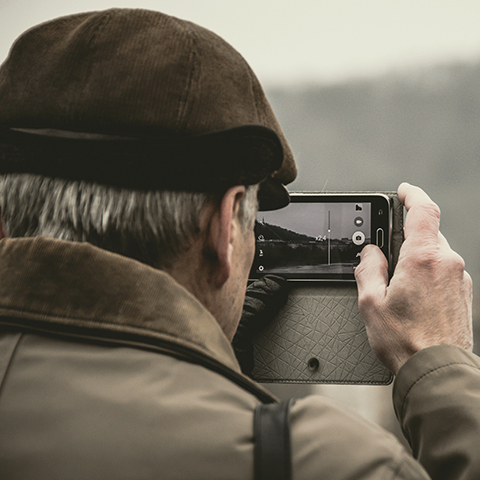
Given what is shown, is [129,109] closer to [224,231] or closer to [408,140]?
[224,231]

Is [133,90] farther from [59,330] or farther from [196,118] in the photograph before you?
[59,330]

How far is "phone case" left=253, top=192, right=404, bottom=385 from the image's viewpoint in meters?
0.53

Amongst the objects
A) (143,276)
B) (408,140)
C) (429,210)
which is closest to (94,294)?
(143,276)

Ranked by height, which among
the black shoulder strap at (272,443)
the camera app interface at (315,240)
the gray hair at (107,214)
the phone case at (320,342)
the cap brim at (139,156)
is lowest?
the phone case at (320,342)

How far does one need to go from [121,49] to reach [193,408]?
0.72ft

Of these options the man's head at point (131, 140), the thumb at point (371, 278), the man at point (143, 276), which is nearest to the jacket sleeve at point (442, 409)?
the man at point (143, 276)

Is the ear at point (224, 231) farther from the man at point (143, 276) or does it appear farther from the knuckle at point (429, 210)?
the knuckle at point (429, 210)

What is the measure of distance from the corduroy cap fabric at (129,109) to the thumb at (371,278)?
0.82ft

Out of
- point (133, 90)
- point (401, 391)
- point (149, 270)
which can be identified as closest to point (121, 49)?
point (133, 90)

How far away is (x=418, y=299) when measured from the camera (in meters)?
0.47

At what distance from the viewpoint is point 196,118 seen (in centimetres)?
28

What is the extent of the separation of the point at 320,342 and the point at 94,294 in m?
0.36

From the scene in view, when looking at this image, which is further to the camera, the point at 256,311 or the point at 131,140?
the point at 256,311

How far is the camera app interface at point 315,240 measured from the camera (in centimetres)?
52
